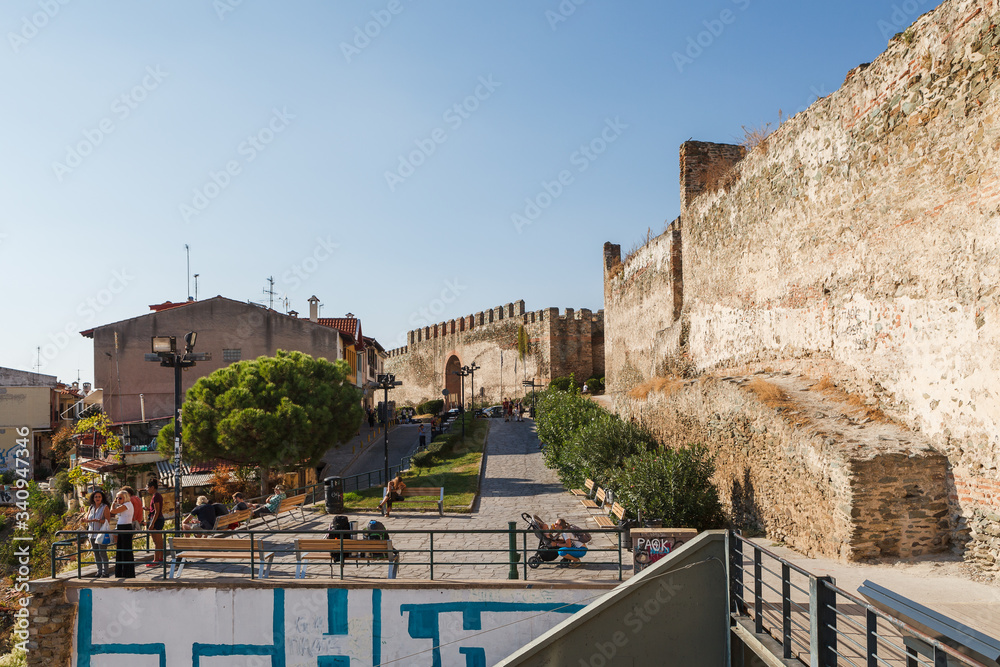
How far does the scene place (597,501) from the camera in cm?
1253

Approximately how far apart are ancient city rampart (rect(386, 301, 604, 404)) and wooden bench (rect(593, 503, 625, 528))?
986 inches

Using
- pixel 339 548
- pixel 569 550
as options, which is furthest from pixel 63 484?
pixel 569 550

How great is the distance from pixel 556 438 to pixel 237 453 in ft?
27.9

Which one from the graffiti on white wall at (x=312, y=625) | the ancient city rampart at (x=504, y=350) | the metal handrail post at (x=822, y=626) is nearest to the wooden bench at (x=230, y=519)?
the graffiti on white wall at (x=312, y=625)

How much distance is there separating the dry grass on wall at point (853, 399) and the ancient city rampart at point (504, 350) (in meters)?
26.4

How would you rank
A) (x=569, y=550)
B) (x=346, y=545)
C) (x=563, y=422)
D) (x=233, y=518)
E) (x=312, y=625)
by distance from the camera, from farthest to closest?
(x=563, y=422)
(x=233, y=518)
(x=569, y=550)
(x=346, y=545)
(x=312, y=625)

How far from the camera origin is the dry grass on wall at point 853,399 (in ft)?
28.5

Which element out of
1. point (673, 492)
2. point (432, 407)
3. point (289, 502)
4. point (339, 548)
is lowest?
point (432, 407)

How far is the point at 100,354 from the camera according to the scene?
28156mm

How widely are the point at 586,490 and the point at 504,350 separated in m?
26.9

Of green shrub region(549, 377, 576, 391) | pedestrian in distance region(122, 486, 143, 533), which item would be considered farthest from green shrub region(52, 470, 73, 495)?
green shrub region(549, 377, 576, 391)

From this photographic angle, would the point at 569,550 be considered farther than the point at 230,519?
No

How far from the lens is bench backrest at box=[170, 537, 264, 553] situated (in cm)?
877

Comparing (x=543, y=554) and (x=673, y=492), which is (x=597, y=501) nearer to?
(x=673, y=492)
